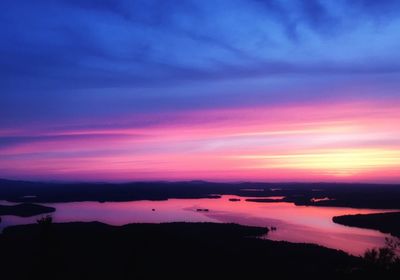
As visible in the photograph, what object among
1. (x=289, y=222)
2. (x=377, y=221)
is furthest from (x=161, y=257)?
(x=377, y=221)

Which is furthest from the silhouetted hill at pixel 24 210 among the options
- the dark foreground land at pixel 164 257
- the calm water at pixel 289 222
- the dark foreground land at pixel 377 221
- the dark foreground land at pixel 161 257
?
the dark foreground land at pixel 377 221

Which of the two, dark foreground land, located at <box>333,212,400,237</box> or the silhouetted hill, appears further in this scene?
the silhouetted hill

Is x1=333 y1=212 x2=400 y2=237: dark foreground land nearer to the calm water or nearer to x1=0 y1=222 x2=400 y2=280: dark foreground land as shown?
the calm water

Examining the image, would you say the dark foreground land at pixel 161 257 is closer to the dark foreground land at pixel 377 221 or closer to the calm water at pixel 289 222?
the calm water at pixel 289 222

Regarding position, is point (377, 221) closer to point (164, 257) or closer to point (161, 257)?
point (164, 257)

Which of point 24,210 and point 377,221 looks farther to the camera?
point 24,210

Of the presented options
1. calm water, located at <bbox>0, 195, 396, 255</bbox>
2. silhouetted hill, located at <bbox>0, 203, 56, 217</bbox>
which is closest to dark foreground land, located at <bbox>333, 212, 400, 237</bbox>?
calm water, located at <bbox>0, 195, 396, 255</bbox>
